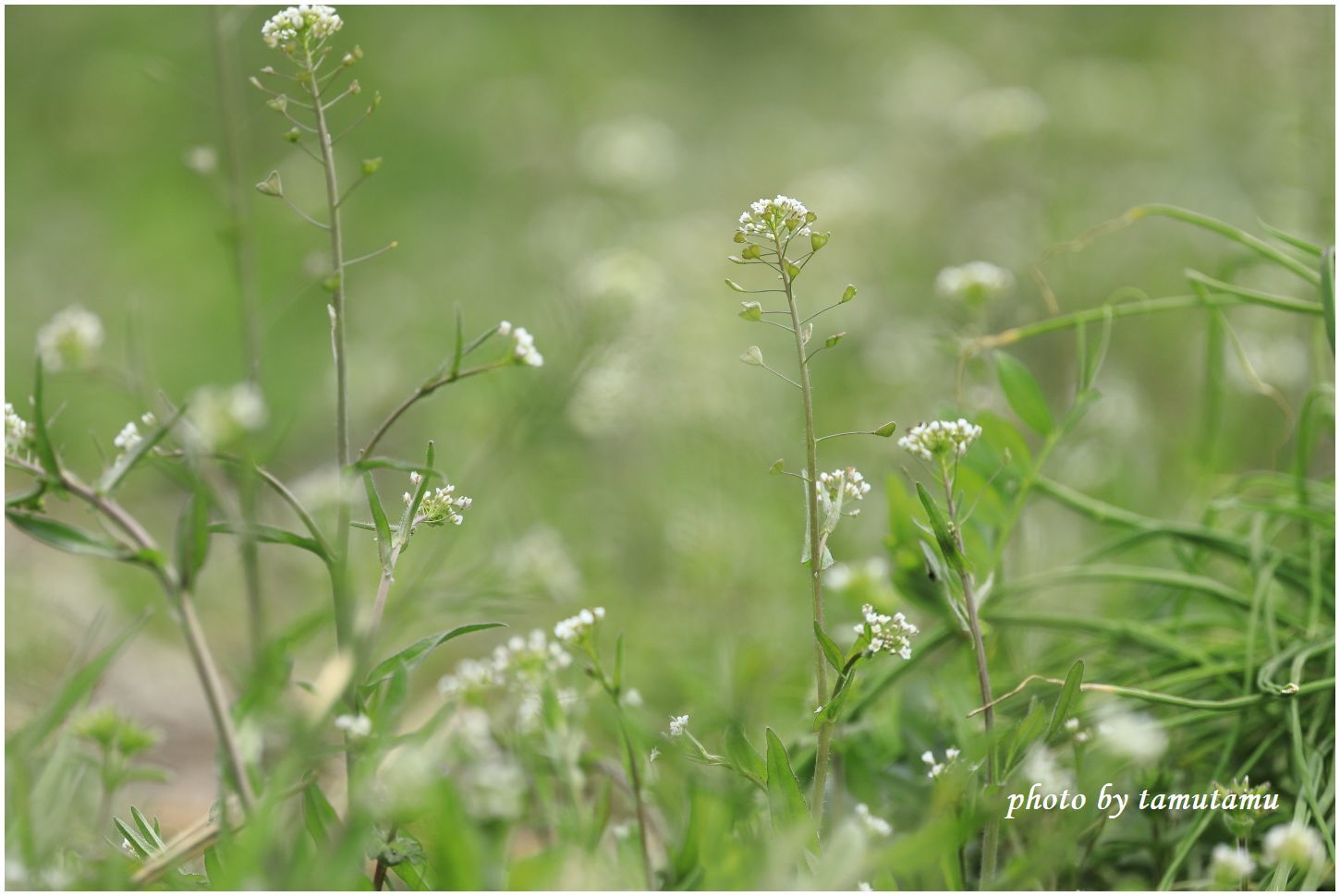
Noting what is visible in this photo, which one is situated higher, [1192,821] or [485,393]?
[485,393]

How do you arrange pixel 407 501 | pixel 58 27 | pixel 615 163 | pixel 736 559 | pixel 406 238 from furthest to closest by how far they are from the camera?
pixel 58 27, pixel 406 238, pixel 615 163, pixel 736 559, pixel 407 501

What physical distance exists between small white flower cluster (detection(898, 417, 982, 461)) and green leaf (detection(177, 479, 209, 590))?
1.43 feet

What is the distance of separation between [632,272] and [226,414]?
1.29 m

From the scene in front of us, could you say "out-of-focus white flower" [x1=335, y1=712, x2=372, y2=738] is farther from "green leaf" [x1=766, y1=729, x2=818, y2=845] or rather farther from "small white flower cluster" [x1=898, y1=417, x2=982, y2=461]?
"small white flower cluster" [x1=898, y1=417, x2=982, y2=461]

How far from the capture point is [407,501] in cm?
74

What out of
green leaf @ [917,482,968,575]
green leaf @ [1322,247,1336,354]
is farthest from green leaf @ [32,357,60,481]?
green leaf @ [1322,247,1336,354]

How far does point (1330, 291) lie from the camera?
0.92 meters

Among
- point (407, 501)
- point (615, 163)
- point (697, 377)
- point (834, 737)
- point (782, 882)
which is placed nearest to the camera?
point (782, 882)

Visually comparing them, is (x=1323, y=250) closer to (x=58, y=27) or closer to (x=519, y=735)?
(x=519, y=735)

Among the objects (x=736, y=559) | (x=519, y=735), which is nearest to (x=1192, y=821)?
(x=519, y=735)

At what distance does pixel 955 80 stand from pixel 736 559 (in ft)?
7.48

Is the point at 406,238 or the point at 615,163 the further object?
the point at 406,238

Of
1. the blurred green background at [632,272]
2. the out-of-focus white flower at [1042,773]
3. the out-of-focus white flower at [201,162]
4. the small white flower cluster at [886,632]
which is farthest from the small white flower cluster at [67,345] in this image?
the out-of-focus white flower at [1042,773]

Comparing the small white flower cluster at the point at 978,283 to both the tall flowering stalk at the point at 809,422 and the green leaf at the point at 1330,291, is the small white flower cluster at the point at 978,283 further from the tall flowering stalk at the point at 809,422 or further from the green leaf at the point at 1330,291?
the tall flowering stalk at the point at 809,422
